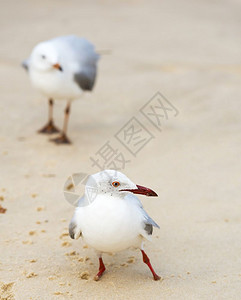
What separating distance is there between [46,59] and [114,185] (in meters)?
3.02

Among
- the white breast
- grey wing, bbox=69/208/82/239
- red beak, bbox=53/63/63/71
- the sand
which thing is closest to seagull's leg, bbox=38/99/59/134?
the sand

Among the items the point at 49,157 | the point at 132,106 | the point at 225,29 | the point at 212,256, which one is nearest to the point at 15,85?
the point at 132,106

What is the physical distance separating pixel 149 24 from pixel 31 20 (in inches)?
108

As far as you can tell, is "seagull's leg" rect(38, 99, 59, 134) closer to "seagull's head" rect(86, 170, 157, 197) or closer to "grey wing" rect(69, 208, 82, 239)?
"grey wing" rect(69, 208, 82, 239)

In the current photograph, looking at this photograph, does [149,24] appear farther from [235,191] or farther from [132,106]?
[235,191]

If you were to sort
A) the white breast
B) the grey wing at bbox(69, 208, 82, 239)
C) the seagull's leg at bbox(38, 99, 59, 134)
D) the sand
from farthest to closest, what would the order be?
the seagull's leg at bbox(38, 99, 59, 134), the sand, the grey wing at bbox(69, 208, 82, 239), the white breast

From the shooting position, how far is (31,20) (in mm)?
11664

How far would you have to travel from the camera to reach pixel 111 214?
2791 mm

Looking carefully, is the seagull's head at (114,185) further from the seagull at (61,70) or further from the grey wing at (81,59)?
the grey wing at (81,59)

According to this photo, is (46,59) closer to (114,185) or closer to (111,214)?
(114,185)

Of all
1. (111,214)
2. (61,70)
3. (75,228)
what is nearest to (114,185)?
(111,214)

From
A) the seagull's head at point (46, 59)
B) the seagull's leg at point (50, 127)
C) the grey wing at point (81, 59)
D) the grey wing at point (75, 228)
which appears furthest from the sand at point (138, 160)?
the seagull's head at point (46, 59)

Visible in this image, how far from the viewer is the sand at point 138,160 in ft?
10.3

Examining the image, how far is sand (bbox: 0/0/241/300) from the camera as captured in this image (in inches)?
124
